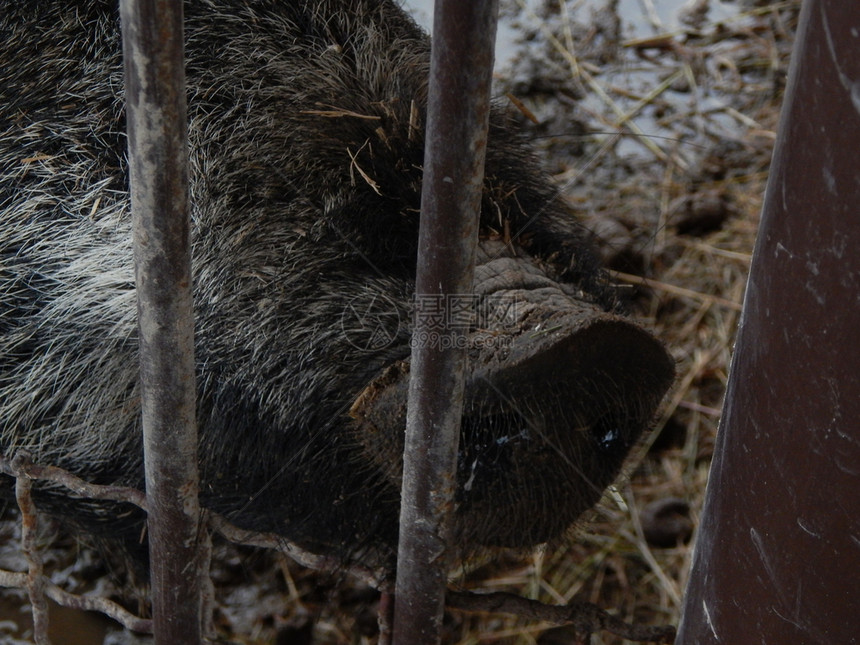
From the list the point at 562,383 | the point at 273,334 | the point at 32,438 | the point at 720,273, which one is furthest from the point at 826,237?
the point at 720,273

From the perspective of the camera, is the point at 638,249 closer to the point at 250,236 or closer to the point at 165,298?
the point at 250,236

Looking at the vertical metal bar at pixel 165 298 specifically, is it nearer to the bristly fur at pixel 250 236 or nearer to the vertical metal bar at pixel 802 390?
the bristly fur at pixel 250 236

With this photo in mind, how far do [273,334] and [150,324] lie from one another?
11.9 inches

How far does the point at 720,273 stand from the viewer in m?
2.51

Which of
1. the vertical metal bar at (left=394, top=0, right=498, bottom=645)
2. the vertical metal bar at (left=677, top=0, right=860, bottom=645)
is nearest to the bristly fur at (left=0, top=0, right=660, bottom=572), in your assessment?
the vertical metal bar at (left=394, top=0, right=498, bottom=645)

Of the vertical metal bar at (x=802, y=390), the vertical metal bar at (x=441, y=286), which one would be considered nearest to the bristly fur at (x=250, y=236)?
the vertical metal bar at (x=441, y=286)

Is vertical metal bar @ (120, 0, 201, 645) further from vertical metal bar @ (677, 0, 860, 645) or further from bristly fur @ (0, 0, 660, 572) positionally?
vertical metal bar @ (677, 0, 860, 645)

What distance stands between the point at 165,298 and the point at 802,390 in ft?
1.93

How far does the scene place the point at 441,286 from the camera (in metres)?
0.97

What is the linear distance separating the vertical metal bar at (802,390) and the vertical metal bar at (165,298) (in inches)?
20.2

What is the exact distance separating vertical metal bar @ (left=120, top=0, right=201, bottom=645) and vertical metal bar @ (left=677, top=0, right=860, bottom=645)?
0.51m

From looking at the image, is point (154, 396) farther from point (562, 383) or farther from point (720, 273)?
point (720, 273)

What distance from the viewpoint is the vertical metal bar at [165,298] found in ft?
2.88

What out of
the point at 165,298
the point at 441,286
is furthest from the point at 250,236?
the point at 441,286
